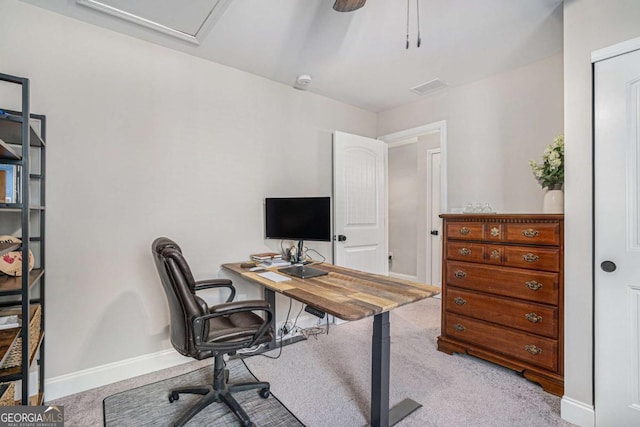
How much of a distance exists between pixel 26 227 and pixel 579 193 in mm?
2806

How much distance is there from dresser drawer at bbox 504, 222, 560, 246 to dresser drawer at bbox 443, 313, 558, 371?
66cm

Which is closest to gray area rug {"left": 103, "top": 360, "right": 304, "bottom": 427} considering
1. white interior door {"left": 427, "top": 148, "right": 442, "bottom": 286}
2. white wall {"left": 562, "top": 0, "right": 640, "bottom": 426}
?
white wall {"left": 562, "top": 0, "right": 640, "bottom": 426}

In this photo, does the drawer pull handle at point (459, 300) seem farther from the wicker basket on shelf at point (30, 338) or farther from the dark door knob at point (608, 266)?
the wicker basket on shelf at point (30, 338)

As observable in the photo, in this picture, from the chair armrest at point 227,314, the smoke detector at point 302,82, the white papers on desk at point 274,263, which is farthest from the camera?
the smoke detector at point 302,82

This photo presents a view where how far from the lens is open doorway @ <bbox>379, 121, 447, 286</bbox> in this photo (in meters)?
4.66

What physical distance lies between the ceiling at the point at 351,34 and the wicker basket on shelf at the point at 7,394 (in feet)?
7.01

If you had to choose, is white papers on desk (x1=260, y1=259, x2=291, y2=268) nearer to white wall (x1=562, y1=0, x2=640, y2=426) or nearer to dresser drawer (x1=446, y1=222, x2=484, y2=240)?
dresser drawer (x1=446, y1=222, x2=484, y2=240)

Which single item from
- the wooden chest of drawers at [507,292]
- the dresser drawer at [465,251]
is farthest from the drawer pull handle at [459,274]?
the dresser drawer at [465,251]

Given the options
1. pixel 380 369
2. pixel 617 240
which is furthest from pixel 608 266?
pixel 380 369

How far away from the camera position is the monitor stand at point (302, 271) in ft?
7.07

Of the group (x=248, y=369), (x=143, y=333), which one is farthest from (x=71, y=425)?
(x=248, y=369)

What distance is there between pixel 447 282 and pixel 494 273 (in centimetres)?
41

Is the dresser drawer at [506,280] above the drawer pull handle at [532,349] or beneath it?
above

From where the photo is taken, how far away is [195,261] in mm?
2543
